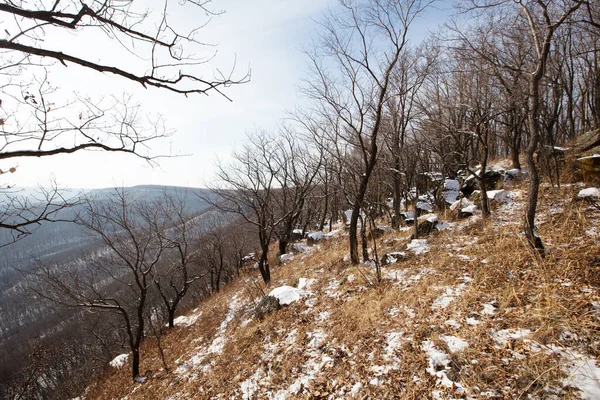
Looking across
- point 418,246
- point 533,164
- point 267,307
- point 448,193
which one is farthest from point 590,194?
point 267,307

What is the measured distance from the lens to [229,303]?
10.7 m

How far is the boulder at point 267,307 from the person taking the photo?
7.00 metres

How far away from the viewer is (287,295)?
23.7ft

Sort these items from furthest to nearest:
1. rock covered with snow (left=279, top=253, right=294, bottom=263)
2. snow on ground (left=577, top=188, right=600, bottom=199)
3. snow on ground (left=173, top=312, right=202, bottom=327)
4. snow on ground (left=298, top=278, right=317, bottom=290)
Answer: rock covered with snow (left=279, top=253, right=294, bottom=263) → snow on ground (left=173, top=312, right=202, bottom=327) → snow on ground (left=298, top=278, right=317, bottom=290) → snow on ground (left=577, top=188, right=600, bottom=199)

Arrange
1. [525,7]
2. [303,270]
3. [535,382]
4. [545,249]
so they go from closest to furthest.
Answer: [535,382], [525,7], [545,249], [303,270]

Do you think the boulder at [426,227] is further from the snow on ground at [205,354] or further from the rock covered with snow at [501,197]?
the snow on ground at [205,354]

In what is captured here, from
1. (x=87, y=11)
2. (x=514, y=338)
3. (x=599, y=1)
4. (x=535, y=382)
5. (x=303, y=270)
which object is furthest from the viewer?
(x=303, y=270)

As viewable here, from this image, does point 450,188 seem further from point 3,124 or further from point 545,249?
point 3,124

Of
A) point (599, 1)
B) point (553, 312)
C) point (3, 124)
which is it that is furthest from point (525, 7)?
→ point (3, 124)

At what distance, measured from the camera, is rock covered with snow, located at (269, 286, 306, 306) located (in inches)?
277

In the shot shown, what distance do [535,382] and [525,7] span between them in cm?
530

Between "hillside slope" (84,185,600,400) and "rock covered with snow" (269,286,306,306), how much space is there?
15 centimetres

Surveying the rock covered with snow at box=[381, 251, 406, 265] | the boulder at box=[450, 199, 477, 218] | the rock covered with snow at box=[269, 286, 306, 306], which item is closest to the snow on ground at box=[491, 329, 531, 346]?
the rock covered with snow at box=[381, 251, 406, 265]

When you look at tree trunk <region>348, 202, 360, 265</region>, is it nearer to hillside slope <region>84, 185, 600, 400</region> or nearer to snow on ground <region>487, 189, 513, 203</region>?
hillside slope <region>84, 185, 600, 400</region>
